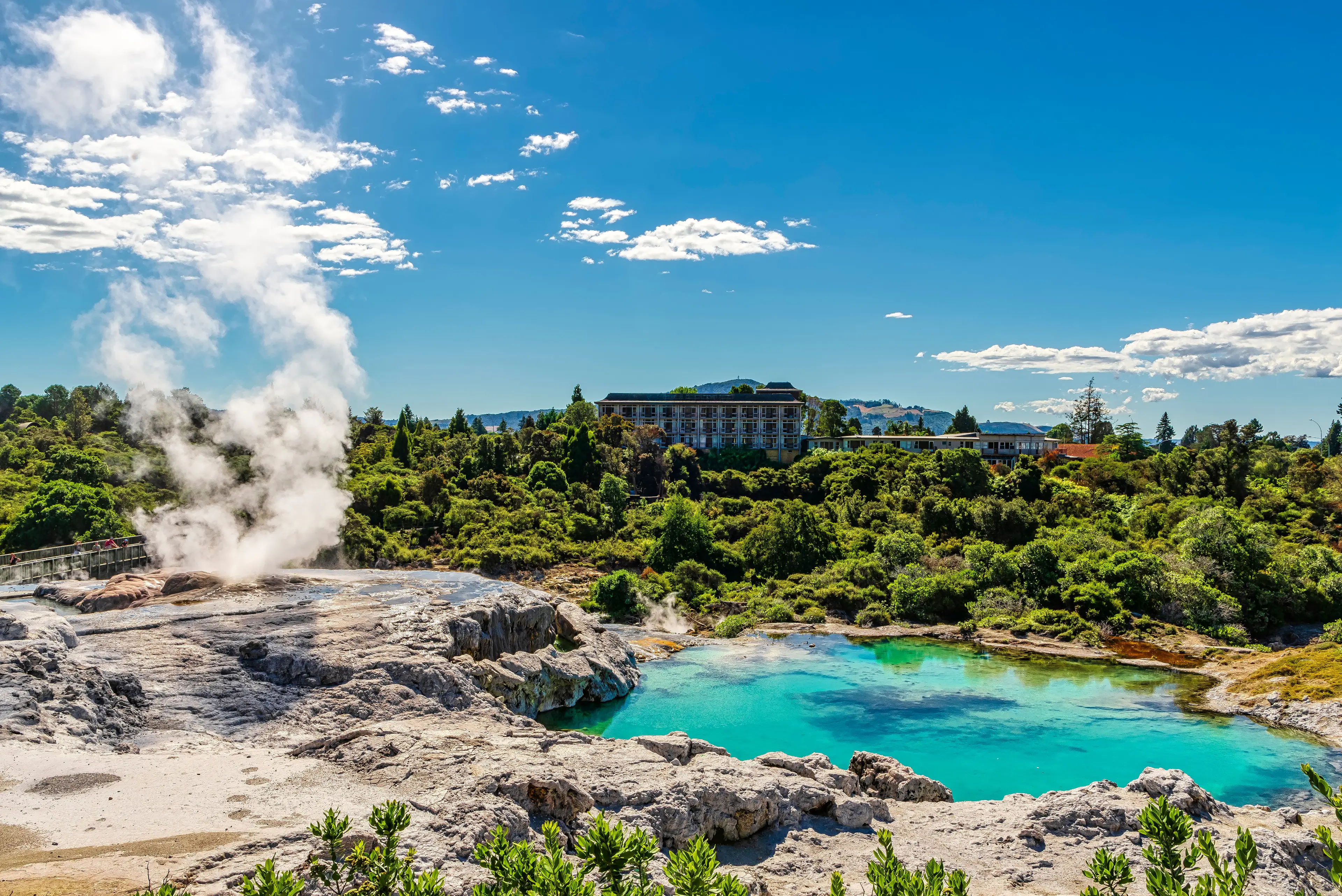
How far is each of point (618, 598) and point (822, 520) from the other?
1772 cm

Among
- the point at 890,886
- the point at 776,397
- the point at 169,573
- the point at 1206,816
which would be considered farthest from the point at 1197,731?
the point at 776,397

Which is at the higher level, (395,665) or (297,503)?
(297,503)

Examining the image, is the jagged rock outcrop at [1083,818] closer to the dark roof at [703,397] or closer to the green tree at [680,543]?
the green tree at [680,543]

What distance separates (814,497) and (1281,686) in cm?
3854

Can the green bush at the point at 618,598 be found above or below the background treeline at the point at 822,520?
below

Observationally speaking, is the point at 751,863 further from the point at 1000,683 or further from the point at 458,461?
the point at 458,461

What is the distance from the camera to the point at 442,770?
585 inches

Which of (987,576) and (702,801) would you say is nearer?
(702,801)

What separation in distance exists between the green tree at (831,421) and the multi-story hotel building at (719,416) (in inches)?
159

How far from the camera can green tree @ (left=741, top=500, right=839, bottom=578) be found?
50312 millimetres

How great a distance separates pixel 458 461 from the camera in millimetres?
66875

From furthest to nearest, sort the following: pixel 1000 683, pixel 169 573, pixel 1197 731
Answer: pixel 1000 683
pixel 169 573
pixel 1197 731

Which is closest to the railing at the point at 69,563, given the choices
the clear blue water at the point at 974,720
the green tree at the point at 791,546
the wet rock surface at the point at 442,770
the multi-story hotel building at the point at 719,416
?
the wet rock surface at the point at 442,770

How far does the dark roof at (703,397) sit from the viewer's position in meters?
88.9
